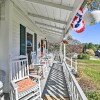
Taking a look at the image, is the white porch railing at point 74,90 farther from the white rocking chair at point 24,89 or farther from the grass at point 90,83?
the white rocking chair at point 24,89

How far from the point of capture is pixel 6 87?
460 centimetres

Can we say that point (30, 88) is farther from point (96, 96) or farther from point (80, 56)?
point (80, 56)

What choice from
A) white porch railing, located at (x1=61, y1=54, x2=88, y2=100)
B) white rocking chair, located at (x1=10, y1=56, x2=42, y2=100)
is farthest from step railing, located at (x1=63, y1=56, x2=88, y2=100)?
white rocking chair, located at (x1=10, y1=56, x2=42, y2=100)

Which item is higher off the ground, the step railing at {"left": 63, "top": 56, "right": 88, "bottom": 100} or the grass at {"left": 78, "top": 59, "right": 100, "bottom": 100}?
the step railing at {"left": 63, "top": 56, "right": 88, "bottom": 100}

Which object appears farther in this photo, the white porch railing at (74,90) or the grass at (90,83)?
the grass at (90,83)

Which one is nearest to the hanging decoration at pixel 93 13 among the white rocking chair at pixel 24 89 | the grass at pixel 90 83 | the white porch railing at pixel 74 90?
the white porch railing at pixel 74 90

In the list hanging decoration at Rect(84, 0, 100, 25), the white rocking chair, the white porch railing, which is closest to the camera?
hanging decoration at Rect(84, 0, 100, 25)

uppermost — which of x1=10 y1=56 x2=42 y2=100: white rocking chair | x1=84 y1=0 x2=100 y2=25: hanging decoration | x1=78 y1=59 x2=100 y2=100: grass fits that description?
x1=84 y1=0 x2=100 y2=25: hanging decoration

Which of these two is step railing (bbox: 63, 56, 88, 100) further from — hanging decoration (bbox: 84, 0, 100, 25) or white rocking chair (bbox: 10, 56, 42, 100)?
hanging decoration (bbox: 84, 0, 100, 25)

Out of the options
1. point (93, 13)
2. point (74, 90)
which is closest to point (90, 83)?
point (74, 90)

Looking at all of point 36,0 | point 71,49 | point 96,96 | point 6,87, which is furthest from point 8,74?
point 71,49

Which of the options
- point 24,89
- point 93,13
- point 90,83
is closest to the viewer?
point 93,13

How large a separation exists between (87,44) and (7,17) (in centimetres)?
3486

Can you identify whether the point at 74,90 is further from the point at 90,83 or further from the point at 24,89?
the point at 90,83
